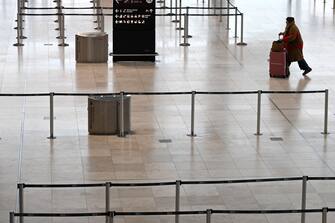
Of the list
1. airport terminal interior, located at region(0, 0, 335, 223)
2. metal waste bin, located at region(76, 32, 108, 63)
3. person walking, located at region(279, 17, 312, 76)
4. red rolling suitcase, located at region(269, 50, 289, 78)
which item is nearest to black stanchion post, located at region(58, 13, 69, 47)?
airport terminal interior, located at region(0, 0, 335, 223)

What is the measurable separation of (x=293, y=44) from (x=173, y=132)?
6275 mm

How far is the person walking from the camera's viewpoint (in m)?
24.1

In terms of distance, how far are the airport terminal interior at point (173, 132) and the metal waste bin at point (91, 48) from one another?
0.31 meters

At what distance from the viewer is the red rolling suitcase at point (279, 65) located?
78.3 ft

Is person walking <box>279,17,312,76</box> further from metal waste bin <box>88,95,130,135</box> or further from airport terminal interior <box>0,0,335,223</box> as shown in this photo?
metal waste bin <box>88,95,130,135</box>

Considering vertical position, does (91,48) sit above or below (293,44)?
below

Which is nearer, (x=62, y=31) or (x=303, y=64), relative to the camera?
(x=303, y=64)

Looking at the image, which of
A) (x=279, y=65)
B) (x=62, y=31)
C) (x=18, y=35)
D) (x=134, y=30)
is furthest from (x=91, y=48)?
(x=279, y=65)

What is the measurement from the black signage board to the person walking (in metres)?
3.31

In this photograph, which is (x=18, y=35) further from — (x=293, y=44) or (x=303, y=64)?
(x=303, y=64)

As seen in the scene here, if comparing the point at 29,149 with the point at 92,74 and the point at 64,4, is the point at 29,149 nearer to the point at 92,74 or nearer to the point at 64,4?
the point at 92,74

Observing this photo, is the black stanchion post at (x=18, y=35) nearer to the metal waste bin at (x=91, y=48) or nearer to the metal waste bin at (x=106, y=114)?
the metal waste bin at (x=91, y=48)

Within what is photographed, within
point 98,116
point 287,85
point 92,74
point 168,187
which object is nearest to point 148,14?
point 92,74

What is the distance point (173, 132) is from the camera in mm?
18953
